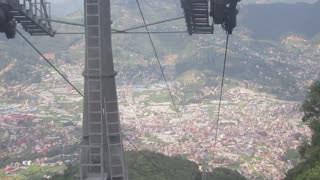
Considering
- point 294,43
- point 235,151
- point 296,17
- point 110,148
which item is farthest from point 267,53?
point 110,148

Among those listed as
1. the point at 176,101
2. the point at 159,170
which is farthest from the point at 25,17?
the point at 176,101

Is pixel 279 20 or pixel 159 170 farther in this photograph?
pixel 279 20

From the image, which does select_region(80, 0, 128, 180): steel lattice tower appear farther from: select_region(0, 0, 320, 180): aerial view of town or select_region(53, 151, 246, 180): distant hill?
select_region(0, 0, 320, 180): aerial view of town

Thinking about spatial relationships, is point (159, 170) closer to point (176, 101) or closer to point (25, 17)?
point (25, 17)

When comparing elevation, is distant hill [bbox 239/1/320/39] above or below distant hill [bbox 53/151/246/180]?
above

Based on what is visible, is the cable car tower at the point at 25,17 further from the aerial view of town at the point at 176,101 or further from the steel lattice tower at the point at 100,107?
the aerial view of town at the point at 176,101

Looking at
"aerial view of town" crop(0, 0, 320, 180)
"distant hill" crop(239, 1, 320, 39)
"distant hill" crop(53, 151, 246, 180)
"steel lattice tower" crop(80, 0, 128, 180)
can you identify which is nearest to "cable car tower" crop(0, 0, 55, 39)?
"steel lattice tower" crop(80, 0, 128, 180)

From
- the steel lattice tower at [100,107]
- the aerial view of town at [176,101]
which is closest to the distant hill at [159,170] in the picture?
the aerial view of town at [176,101]
